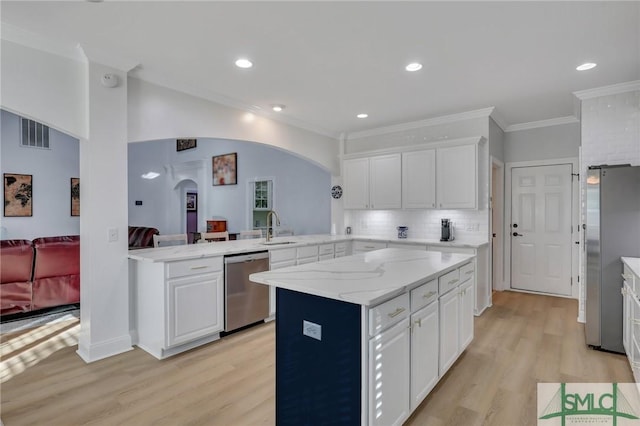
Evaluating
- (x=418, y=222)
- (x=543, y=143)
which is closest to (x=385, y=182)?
(x=418, y=222)

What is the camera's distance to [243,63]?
312 cm

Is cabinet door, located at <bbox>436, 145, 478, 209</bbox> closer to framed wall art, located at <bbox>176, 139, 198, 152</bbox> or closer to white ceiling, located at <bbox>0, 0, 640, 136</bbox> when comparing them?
white ceiling, located at <bbox>0, 0, 640, 136</bbox>

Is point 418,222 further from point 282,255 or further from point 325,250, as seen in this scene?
point 282,255

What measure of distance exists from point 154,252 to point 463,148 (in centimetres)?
399

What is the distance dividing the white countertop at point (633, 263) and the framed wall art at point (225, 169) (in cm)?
720

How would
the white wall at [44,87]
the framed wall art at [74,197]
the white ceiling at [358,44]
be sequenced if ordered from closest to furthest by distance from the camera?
the white ceiling at [358,44], the white wall at [44,87], the framed wall art at [74,197]

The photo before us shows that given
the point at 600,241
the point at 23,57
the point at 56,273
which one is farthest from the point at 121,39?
the point at 600,241

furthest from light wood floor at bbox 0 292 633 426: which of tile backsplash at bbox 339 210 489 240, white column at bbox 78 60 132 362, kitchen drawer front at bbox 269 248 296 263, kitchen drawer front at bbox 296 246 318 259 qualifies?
tile backsplash at bbox 339 210 489 240

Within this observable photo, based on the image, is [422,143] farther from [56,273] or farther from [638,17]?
[56,273]

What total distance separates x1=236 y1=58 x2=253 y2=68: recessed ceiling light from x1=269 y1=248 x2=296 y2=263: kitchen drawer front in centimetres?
202

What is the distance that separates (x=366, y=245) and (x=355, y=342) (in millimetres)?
3643

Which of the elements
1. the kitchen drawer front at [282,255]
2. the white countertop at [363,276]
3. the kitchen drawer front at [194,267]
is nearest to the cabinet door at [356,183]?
the kitchen drawer front at [282,255]

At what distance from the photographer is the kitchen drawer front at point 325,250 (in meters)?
4.72

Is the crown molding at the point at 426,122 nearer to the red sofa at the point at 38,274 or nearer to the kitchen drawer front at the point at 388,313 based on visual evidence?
the kitchen drawer front at the point at 388,313
